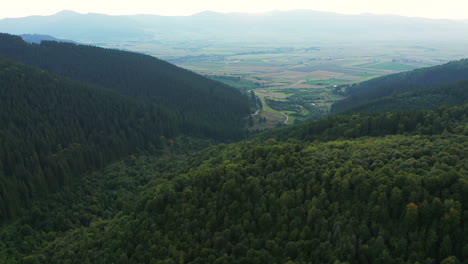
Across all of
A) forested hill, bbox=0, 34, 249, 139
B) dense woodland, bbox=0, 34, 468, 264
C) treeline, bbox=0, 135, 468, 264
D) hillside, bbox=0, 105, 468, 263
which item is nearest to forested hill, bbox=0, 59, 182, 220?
dense woodland, bbox=0, 34, 468, 264

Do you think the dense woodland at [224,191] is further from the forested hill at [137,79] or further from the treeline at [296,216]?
the forested hill at [137,79]

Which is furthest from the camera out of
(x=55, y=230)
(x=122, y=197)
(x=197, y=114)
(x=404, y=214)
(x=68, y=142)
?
(x=197, y=114)

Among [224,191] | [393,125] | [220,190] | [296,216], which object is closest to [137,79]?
[393,125]

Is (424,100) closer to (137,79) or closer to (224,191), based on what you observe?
(224,191)

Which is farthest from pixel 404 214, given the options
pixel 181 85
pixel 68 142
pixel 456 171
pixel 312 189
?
pixel 181 85

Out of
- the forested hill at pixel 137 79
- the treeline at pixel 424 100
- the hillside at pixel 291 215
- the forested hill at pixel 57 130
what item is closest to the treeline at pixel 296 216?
the hillside at pixel 291 215

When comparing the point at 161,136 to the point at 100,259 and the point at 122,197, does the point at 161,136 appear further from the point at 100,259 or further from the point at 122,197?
the point at 100,259
